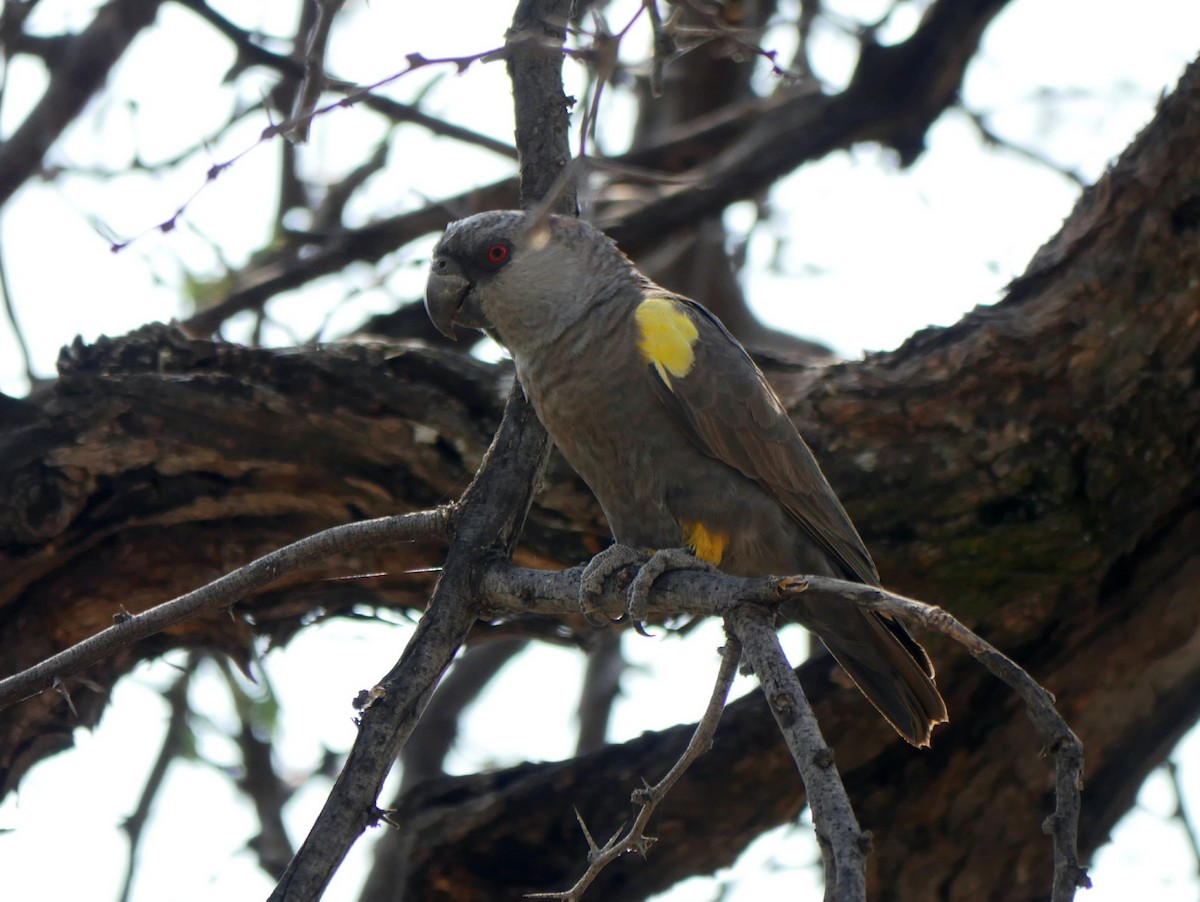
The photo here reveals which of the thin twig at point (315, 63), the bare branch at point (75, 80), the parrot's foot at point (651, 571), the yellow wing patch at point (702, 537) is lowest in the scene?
the parrot's foot at point (651, 571)

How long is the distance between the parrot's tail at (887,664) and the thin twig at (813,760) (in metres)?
1.26

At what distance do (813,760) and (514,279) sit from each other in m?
2.34

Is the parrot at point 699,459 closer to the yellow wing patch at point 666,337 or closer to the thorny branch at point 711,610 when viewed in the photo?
the yellow wing patch at point 666,337

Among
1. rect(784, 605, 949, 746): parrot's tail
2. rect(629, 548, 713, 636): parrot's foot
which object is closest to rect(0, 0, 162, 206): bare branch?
rect(629, 548, 713, 636): parrot's foot

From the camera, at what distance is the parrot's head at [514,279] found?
390cm

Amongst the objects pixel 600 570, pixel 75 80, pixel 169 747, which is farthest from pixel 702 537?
pixel 75 80

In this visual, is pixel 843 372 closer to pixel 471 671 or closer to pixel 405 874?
pixel 405 874

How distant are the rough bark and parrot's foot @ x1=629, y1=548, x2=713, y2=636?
1.11m

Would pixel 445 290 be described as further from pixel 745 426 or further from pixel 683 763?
pixel 683 763

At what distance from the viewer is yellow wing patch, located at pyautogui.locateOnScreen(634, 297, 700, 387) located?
12.0ft

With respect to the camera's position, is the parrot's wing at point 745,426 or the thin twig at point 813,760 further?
the parrot's wing at point 745,426

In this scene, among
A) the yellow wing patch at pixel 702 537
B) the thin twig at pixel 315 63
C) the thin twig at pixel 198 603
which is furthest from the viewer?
the yellow wing patch at pixel 702 537

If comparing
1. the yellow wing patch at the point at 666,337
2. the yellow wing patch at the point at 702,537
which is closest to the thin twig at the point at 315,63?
the yellow wing patch at the point at 666,337

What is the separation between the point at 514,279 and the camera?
156 inches
